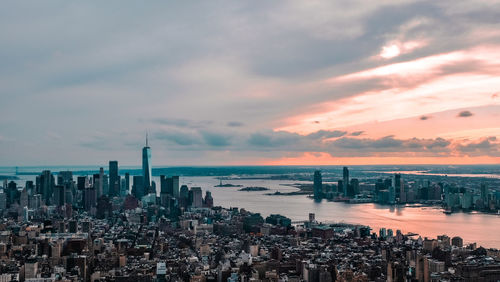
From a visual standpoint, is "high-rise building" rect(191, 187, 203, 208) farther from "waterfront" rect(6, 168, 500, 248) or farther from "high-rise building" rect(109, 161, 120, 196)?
"high-rise building" rect(109, 161, 120, 196)

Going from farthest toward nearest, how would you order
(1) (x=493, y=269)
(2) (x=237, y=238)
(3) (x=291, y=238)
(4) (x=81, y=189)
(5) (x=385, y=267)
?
1. (4) (x=81, y=189)
2. (2) (x=237, y=238)
3. (3) (x=291, y=238)
4. (5) (x=385, y=267)
5. (1) (x=493, y=269)

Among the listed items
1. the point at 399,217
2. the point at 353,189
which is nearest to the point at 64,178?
the point at 353,189

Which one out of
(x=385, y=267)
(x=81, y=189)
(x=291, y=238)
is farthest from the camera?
(x=81, y=189)

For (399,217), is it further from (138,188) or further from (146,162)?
(146,162)

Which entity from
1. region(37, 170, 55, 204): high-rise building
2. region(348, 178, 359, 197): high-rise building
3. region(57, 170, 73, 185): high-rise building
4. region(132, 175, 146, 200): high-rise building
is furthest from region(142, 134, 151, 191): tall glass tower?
region(348, 178, 359, 197): high-rise building

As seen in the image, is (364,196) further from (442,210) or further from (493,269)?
(493,269)

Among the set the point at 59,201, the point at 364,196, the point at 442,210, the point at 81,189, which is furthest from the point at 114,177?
the point at 442,210

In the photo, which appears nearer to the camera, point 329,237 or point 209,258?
point 209,258
